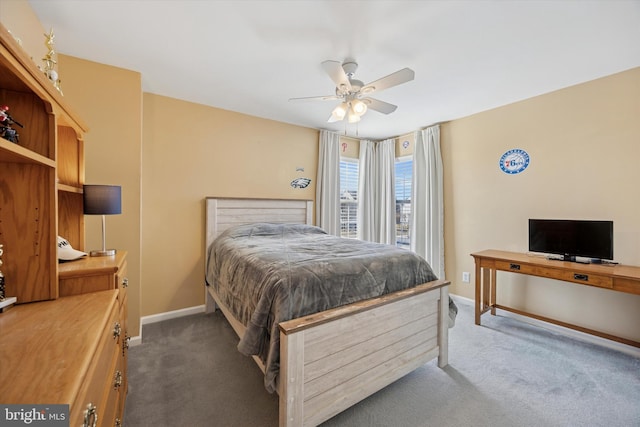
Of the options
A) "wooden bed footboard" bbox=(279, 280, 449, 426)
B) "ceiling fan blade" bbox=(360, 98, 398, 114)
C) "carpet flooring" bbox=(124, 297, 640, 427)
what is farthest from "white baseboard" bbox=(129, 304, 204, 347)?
"ceiling fan blade" bbox=(360, 98, 398, 114)

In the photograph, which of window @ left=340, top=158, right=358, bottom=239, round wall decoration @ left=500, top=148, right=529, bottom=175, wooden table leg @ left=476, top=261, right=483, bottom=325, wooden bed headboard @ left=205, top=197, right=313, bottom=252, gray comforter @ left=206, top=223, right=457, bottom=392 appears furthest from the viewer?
window @ left=340, top=158, right=358, bottom=239

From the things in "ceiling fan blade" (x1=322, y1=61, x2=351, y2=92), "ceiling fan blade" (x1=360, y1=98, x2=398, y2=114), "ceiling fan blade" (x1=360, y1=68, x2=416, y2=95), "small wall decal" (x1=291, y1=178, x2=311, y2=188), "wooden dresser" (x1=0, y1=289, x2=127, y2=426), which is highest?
"ceiling fan blade" (x1=322, y1=61, x2=351, y2=92)

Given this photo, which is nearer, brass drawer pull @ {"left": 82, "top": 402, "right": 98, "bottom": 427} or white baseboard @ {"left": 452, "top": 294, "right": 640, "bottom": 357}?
brass drawer pull @ {"left": 82, "top": 402, "right": 98, "bottom": 427}

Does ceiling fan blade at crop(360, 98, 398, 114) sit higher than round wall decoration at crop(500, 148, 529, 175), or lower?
higher

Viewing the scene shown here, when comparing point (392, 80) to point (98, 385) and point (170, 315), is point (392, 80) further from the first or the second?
point (170, 315)

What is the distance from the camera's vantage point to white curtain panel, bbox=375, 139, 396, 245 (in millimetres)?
4617

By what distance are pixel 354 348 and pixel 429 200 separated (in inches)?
113

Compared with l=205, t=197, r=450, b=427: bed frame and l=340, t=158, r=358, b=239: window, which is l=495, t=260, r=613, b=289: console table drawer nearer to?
l=205, t=197, r=450, b=427: bed frame

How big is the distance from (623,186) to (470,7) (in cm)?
230

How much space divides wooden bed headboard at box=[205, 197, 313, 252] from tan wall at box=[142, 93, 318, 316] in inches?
4.9

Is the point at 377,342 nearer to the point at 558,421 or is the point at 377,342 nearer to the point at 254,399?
the point at 254,399

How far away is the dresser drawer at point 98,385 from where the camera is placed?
2.04 feet

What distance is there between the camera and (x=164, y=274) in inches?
120

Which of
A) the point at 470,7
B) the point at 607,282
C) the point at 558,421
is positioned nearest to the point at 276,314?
the point at 558,421
